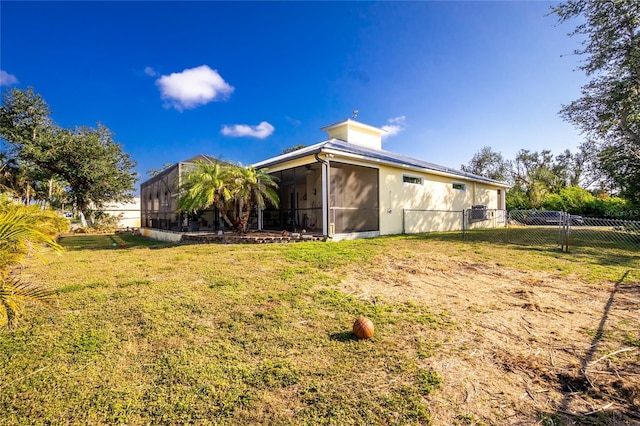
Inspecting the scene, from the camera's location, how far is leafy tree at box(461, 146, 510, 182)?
3816 cm

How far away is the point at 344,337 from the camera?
292 centimetres

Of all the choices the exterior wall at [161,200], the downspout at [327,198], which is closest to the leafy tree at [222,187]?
the exterior wall at [161,200]

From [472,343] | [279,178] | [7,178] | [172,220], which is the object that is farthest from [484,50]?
[7,178]

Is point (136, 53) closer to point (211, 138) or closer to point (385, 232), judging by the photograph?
point (211, 138)

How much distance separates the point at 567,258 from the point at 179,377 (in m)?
8.71

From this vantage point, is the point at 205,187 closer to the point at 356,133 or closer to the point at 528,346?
the point at 528,346

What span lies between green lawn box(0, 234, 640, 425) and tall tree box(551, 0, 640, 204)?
9367mm

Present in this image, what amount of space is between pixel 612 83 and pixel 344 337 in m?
14.6

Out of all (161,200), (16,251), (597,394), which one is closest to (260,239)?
(16,251)

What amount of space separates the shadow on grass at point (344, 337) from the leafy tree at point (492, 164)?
41969mm

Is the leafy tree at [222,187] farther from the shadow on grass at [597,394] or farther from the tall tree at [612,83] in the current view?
the tall tree at [612,83]

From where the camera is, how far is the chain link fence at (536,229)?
29.2 ft

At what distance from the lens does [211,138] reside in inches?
891

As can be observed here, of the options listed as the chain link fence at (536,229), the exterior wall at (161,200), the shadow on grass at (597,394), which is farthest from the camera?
the exterior wall at (161,200)
